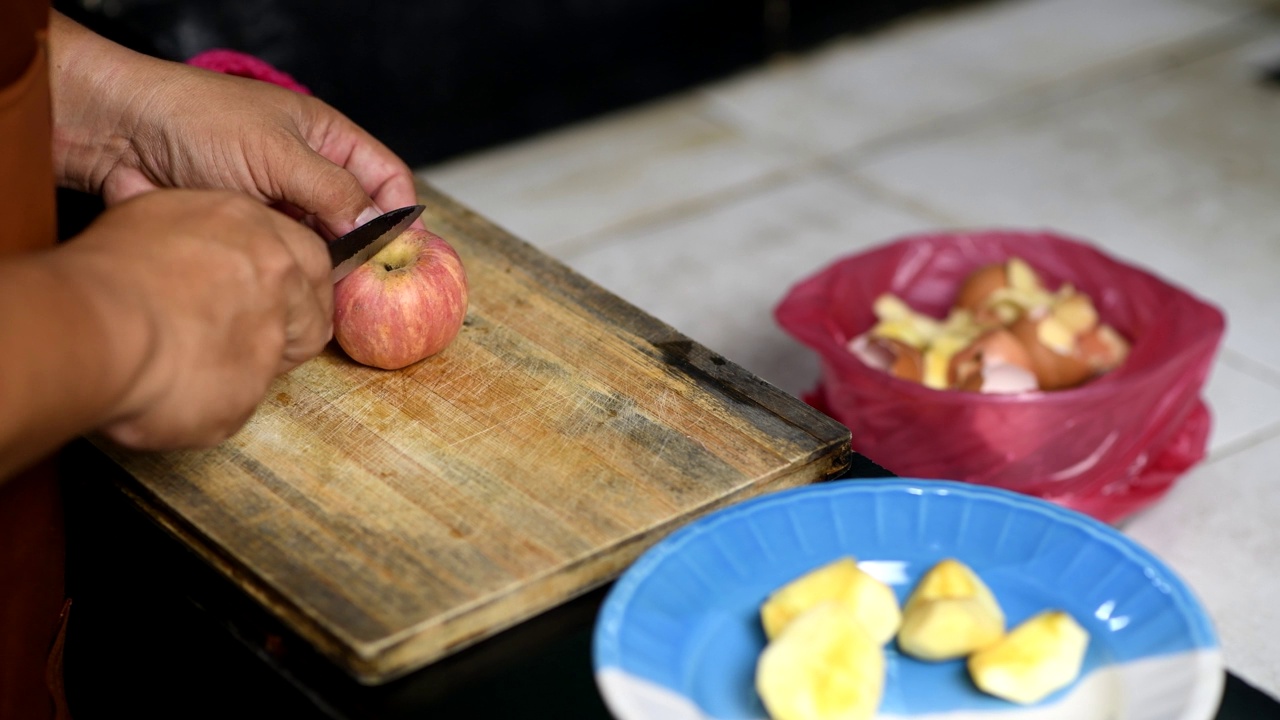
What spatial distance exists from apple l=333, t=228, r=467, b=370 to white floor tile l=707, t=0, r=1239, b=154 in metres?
1.94

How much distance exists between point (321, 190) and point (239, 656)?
408 millimetres

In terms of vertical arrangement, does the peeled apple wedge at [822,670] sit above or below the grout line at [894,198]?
above

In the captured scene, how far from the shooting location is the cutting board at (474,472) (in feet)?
2.73

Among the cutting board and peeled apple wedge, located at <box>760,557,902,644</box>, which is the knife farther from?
peeled apple wedge, located at <box>760,557,902,644</box>

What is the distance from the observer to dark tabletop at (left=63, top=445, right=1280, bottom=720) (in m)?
0.81

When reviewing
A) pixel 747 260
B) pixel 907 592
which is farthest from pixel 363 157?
pixel 747 260

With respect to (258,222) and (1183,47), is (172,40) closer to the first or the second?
(258,222)

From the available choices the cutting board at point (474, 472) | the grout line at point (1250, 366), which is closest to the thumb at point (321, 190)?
the cutting board at point (474, 472)

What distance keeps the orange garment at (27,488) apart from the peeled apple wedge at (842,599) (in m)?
0.45

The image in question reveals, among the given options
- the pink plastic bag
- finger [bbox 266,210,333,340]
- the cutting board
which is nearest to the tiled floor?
the pink plastic bag

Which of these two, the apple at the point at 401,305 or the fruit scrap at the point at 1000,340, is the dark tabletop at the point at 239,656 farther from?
the fruit scrap at the point at 1000,340

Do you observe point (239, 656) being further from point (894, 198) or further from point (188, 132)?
point (894, 198)

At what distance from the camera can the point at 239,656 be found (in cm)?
87

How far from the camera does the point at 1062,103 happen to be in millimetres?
3100
